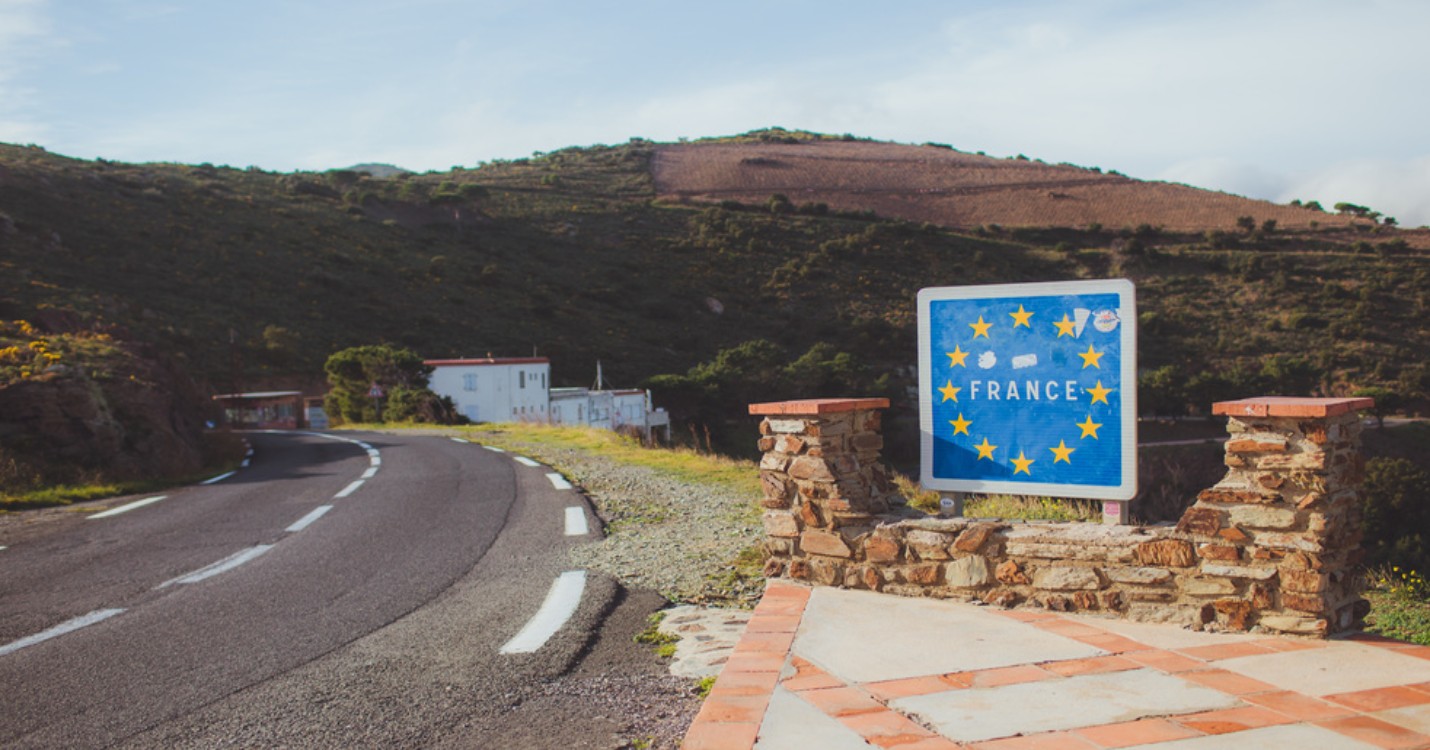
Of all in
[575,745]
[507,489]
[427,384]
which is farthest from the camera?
[427,384]

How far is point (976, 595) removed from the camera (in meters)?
5.23

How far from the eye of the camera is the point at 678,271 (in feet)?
206

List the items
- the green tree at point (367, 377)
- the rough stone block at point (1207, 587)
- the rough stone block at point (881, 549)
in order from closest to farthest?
the rough stone block at point (1207, 587), the rough stone block at point (881, 549), the green tree at point (367, 377)

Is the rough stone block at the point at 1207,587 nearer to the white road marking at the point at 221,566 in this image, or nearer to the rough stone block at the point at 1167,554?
the rough stone block at the point at 1167,554

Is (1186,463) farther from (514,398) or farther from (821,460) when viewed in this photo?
(821,460)

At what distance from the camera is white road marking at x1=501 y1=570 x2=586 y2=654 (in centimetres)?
488

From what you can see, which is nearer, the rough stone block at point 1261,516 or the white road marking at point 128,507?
the rough stone block at point 1261,516

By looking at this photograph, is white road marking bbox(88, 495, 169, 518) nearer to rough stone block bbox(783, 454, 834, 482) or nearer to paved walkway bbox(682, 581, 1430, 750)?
rough stone block bbox(783, 454, 834, 482)

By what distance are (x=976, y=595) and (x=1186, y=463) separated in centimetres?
2765

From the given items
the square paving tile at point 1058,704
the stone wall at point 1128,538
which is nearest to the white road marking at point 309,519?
the stone wall at point 1128,538

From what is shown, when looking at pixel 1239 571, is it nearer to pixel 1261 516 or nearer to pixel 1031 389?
pixel 1261 516

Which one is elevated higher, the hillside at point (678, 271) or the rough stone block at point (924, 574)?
the hillside at point (678, 271)

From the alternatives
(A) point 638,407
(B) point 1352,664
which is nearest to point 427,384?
(A) point 638,407

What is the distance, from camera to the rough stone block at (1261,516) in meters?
4.34
